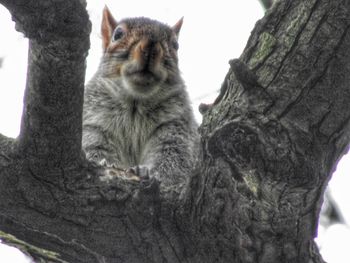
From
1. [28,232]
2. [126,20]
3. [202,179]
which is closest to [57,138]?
[28,232]

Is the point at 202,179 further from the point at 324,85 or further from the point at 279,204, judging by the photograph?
the point at 324,85

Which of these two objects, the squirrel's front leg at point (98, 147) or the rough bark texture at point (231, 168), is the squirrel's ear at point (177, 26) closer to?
the squirrel's front leg at point (98, 147)

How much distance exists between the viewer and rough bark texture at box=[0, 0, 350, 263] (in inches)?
115

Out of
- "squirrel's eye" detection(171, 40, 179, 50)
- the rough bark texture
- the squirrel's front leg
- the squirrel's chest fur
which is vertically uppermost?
"squirrel's eye" detection(171, 40, 179, 50)

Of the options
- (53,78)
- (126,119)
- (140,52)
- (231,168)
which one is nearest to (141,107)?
(126,119)

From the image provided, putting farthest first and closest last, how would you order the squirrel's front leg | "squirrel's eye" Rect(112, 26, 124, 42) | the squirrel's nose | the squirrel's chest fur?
1. "squirrel's eye" Rect(112, 26, 124, 42)
2. the squirrel's chest fur
3. the squirrel's front leg
4. the squirrel's nose

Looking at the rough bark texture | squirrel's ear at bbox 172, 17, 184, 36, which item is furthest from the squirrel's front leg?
the rough bark texture

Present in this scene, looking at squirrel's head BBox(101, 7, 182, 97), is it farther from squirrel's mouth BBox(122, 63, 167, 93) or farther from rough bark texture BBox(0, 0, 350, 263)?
rough bark texture BBox(0, 0, 350, 263)

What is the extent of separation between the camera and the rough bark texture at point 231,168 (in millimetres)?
2932

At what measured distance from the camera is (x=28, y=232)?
3.11 meters

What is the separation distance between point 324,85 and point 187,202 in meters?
0.87

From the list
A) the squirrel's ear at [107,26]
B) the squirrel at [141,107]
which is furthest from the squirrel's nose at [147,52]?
the squirrel's ear at [107,26]

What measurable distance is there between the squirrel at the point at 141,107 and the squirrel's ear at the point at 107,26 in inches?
5.5

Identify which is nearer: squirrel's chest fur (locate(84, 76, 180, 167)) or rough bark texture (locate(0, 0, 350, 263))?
rough bark texture (locate(0, 0, 350, 263))
